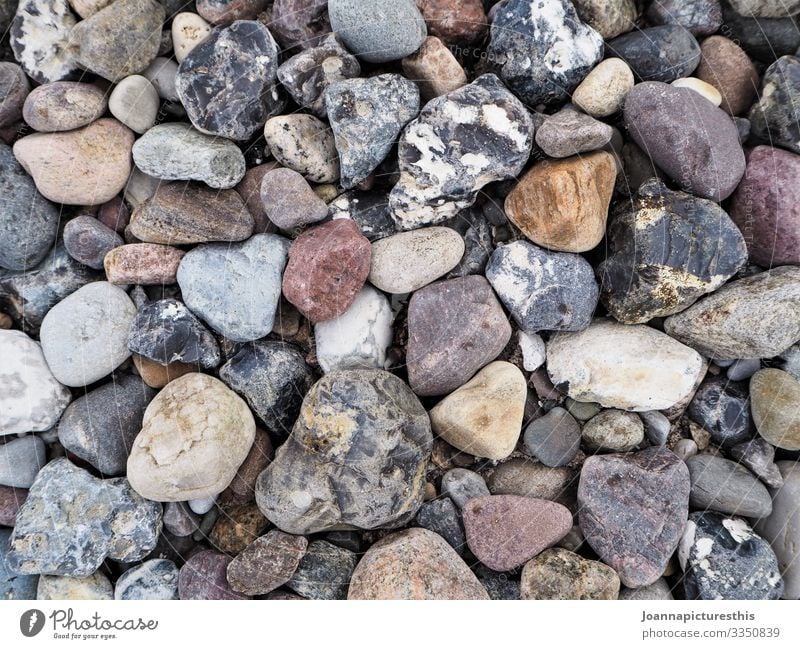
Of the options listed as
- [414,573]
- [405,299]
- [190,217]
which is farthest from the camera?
[405,299]

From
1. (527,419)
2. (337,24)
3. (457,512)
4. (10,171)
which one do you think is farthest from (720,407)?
(10,171)

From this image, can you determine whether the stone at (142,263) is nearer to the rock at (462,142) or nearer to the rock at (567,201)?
the rock at (462,142)

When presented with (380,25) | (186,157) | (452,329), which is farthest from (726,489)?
(186,157)

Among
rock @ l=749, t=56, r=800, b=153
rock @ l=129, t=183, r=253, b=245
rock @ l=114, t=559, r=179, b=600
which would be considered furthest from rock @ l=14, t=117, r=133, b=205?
rock @ l=749, t=56, r=800, b=153

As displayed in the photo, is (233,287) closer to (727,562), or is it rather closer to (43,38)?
(43,38)

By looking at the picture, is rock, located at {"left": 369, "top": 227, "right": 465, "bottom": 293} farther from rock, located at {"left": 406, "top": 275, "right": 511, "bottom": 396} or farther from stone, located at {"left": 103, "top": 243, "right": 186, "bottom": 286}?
stone, located at {"left": 103, "top": 243, "right": 186, "bottom": 286}

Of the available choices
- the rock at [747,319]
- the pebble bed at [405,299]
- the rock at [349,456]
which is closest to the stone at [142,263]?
the pebble bed at [405,299]

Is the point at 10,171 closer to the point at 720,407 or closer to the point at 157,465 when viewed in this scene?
the point at 157,465
